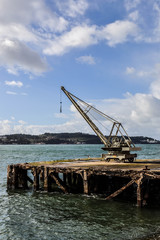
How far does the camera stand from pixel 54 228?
54.1 ft

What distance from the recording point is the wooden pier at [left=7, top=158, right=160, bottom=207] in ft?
70.2

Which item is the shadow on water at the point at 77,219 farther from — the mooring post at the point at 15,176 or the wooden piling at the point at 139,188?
the mooring post at the point at 15,176

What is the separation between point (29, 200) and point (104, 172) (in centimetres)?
797

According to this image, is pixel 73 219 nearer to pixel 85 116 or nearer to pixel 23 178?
pixel 23 178

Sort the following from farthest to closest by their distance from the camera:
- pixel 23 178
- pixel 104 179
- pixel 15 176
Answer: pixel 23 178
pixel 15 176
pixel 104 179

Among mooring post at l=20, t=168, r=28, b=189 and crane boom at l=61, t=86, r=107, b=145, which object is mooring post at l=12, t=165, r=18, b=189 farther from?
crane boom at l=61, t=86, r=107, b=145

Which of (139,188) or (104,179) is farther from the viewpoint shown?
(104,179)

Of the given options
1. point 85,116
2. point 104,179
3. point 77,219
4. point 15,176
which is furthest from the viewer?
point 85,116

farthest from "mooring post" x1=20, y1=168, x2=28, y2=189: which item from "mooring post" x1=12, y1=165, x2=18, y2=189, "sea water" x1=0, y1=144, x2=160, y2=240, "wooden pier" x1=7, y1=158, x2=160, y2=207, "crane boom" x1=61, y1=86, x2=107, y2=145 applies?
"crane boom" x1=61, y1=86, x2=107, y2=145

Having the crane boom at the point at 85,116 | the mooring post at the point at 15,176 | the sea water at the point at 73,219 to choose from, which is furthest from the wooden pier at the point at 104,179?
the crane boom at the point at 85,116

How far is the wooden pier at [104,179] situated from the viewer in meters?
21.4

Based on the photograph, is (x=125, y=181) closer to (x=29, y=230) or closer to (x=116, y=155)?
(x=116, y=155)

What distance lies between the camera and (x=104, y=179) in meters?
29.8

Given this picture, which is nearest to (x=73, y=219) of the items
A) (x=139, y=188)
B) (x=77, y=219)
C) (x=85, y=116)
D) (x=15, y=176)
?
(x=77, y=219)
